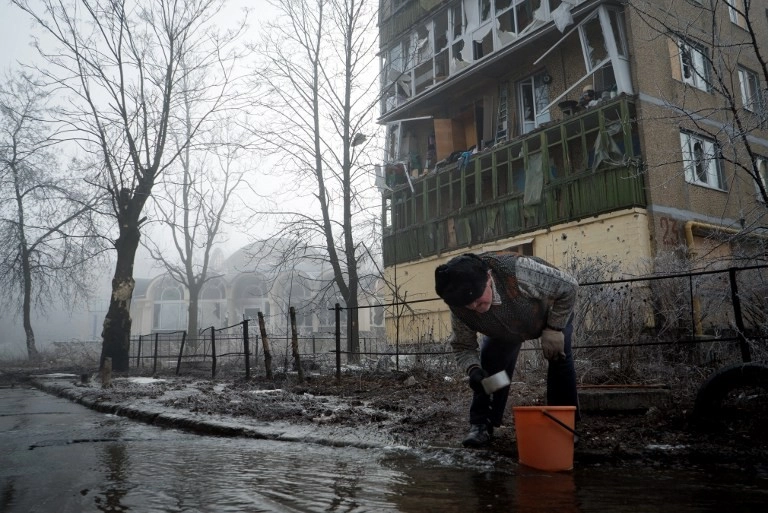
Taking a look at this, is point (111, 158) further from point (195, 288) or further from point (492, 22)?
point (195, 288)

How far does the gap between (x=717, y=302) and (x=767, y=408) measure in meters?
3.21

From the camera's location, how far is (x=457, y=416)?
496 cm

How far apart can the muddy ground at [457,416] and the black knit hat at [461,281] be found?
3.61ft

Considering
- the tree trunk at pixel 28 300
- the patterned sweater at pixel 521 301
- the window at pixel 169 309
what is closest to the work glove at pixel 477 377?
the patterned sweater at pixel 521 301

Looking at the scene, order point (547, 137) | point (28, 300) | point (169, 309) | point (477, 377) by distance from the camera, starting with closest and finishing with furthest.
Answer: point (477, 377)
point (547, 137)
point (28, 300)
point (169, 309)

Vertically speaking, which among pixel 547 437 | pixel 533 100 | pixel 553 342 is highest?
pixel 533 100

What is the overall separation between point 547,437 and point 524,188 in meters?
13.5

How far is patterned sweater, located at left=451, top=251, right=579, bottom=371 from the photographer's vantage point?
350 cm

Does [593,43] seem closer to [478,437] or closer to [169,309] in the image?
[478,437]

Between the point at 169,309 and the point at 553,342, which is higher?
the point at 169,309

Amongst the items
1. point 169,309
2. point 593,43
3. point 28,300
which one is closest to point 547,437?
point 593,43

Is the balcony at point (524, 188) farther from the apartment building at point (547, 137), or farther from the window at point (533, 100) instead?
the window at point (533, 100)

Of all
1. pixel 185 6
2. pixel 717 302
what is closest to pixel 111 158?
pixel 185 6

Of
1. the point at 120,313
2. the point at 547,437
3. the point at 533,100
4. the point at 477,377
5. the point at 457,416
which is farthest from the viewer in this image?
the point at 533,100
